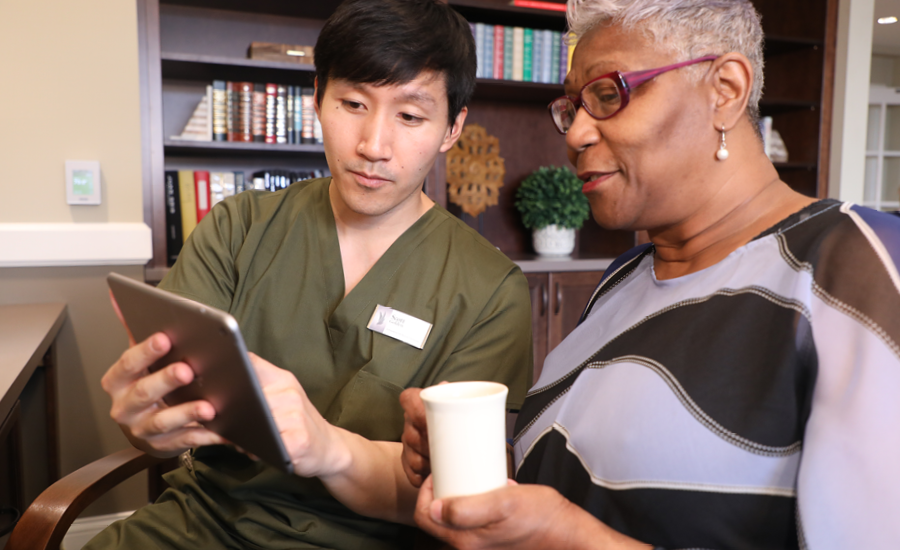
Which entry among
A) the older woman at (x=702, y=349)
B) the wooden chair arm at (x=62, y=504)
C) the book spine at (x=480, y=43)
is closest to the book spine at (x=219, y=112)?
the book spine at (x=480, y=43)

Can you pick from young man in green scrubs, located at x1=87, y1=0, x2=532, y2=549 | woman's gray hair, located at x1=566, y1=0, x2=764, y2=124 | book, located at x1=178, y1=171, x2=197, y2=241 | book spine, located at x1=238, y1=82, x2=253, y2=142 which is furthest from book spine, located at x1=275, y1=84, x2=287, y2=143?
woman's gray hair, located at x1=566, y1=0, x2=764, y2=124

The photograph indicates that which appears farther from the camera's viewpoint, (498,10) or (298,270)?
(498,10)

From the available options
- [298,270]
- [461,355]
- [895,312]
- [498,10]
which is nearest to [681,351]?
[895,312]

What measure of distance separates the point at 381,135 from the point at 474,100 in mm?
2295

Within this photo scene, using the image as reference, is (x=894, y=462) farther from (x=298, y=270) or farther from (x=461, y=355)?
(x=298, y=270)

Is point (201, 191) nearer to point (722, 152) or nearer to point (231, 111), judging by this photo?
point (231, 111)

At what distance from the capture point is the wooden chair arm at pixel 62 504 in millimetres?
980

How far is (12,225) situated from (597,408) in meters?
1.96

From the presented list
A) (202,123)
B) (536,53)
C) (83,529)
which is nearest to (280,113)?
(202,123)

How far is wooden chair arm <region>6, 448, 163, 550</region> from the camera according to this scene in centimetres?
98

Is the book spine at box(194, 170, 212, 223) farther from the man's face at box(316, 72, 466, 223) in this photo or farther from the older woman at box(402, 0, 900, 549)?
the older woman at box(402, 0, 900, 549)

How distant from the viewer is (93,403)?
83.7 inches

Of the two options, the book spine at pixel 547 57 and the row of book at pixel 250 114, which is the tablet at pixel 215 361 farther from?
the book spine at pixel 547 57

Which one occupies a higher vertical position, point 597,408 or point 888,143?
point 888,143
